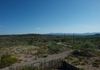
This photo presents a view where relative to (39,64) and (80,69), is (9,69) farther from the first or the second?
(80,69)

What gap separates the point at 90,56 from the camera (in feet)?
76.2

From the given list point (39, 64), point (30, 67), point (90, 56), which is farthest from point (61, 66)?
point (90, 56)

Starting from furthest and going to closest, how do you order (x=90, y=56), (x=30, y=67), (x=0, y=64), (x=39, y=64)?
1. (x=90, y=56)
2. (x=0, y=64)
3. (x=39, y=64)
4. (x=30, y=67)

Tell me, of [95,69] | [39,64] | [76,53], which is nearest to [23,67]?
[39,64]

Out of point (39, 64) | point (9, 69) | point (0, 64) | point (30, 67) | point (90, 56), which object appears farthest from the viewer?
point (90, 56)

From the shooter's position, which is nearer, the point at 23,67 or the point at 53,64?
the point at 23,67

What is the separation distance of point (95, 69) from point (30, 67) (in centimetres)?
673

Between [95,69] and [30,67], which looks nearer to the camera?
[30,67]

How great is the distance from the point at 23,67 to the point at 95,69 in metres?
7.40

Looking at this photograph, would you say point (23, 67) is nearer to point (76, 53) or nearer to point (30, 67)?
point (30, 67)

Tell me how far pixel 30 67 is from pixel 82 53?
11.8 metres

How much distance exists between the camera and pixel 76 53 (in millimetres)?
24656

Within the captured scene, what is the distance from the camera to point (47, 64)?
54.2 ft

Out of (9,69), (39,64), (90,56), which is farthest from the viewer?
(90,56)
